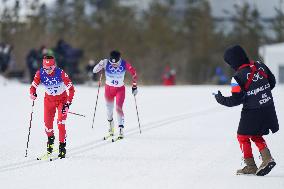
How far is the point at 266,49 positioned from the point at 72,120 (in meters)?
31.8

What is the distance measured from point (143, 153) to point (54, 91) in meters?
1.85

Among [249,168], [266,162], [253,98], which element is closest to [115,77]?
[249,168]

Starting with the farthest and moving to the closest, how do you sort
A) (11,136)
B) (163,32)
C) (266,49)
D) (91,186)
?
1. (163,32)
2. (266,49)
3. (11,136)
4. (91,186)

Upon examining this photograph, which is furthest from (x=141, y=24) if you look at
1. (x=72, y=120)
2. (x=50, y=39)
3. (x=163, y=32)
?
(x=72, y=120)

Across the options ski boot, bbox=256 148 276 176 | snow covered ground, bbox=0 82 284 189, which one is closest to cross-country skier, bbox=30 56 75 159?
snow covered ground, bbox=0 82 284 189

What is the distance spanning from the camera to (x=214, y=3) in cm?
9412

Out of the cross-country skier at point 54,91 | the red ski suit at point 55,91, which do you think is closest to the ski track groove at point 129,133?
the cross-country skier at point 54,91

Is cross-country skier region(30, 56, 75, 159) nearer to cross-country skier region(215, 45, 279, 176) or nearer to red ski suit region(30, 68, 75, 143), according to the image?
red ski suit region(30, 68, 75, 143)

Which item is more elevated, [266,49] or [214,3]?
[214,3]

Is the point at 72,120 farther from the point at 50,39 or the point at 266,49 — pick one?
the point at 50,39

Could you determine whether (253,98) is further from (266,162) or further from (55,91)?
(55,91)

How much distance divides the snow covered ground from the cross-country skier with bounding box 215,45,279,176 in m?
0.60

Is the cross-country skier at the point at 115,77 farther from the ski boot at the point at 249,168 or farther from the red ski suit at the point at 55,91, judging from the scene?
the ski boot at the point at 249,168

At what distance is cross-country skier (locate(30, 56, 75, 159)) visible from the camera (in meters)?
12.1
